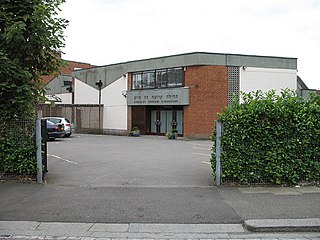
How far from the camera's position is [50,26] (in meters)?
8.23

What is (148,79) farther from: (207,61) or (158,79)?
(207,61)

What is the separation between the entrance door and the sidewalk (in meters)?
21.4

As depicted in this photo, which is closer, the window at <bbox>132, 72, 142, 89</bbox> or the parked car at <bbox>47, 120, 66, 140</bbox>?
the parked car at <bbox>47, 120, 66, 140</bbox>

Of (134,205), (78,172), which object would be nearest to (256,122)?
(134,205)

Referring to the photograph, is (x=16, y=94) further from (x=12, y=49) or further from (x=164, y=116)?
(x=164, y=116)

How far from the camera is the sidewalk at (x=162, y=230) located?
495 cm

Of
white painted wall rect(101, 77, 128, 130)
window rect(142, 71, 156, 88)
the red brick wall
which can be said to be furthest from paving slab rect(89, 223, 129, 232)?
white painted wall rect(101, 77, 128, 130)

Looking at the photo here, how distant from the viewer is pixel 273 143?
7727 mm

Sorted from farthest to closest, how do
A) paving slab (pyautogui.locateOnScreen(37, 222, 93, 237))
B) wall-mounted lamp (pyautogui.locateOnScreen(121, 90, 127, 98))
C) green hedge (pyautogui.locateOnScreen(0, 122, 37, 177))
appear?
1. wall-mounted lamp (pyautogui.locateOnScreen(121, 90, 127, 98))
2. green hedge (pyautogui.locateOnScreen(0, 122, 37, 177))
3. paving slab (pyautogui.locateOnScreen(37, 222, 93, 237))

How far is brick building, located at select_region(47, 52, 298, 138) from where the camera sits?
24.9m

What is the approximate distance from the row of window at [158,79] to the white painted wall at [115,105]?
1.50m

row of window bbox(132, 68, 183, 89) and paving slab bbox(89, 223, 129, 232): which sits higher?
row of window bbox(132, 68, 183, 89)

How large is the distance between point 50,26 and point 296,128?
644 centimetres

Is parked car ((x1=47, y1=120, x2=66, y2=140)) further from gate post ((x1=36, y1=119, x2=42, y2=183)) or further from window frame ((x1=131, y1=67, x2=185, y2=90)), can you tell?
gate post ((x1=36, y1=119, x2=42, y2=183))
